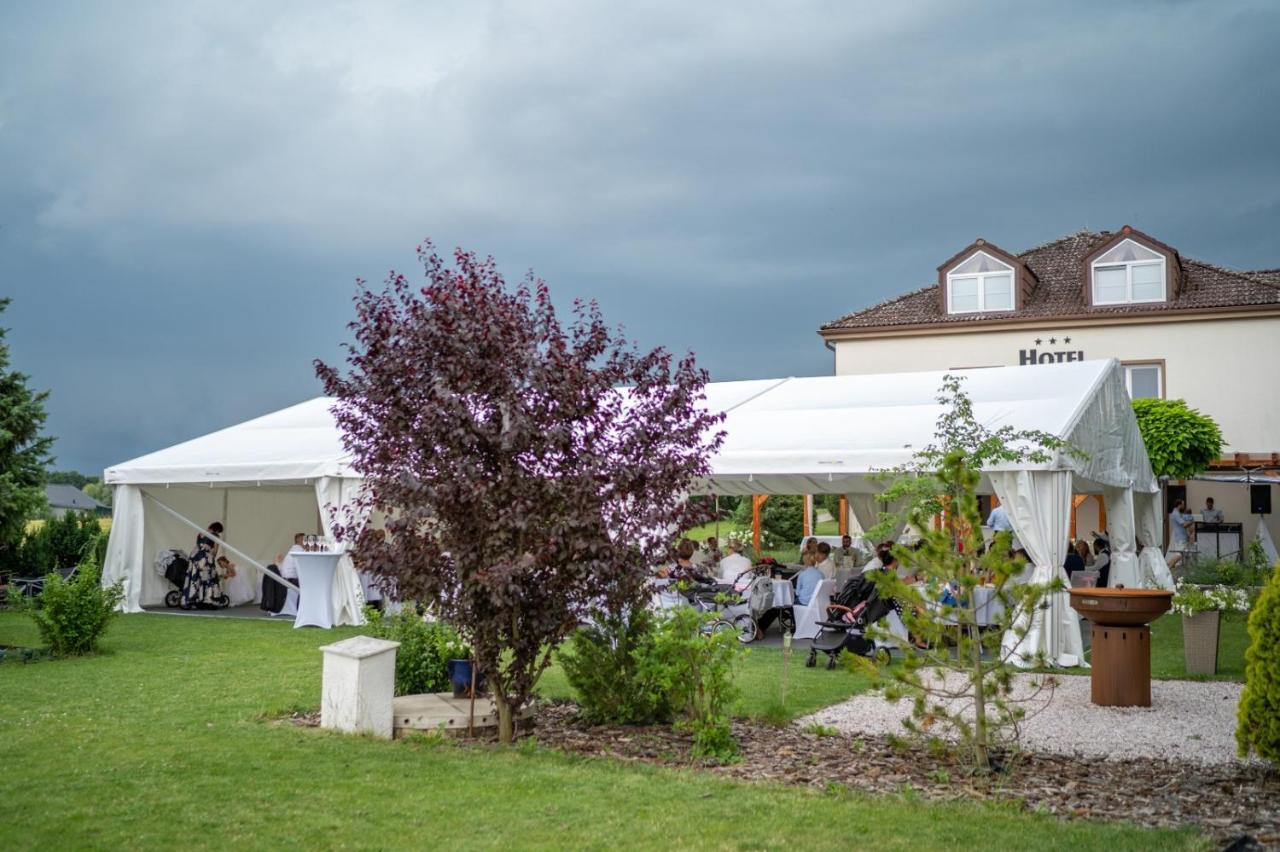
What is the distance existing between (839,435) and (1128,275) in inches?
689

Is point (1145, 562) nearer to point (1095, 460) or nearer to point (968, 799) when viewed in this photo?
point (1095, 460)

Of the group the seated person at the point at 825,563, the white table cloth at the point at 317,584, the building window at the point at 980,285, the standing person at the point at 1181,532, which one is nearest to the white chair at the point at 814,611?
the seated person at the point at 825,563

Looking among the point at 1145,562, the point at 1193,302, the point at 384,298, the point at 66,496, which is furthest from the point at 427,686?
the point at 66,496

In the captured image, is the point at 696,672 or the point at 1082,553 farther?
the point at 1082,553

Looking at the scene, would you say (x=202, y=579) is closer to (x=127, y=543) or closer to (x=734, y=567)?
(x=127, y=543)

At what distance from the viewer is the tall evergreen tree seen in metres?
15.6

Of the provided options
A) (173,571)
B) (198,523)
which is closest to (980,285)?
(198,523)

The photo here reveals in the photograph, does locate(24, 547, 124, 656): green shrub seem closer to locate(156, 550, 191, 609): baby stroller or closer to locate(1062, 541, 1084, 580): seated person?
locate(156, 550, 191, 609): baby stroller

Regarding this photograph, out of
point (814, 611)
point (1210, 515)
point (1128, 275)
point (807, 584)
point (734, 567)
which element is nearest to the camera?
point (814, 611)

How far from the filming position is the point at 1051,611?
38.3 feet

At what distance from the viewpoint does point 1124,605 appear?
891 centimetres

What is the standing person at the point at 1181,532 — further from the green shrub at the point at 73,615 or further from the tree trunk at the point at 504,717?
the green shrub at the point at 73,615

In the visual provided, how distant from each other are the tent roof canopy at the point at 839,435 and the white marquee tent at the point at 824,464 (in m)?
0.03

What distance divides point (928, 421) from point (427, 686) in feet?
25.5
